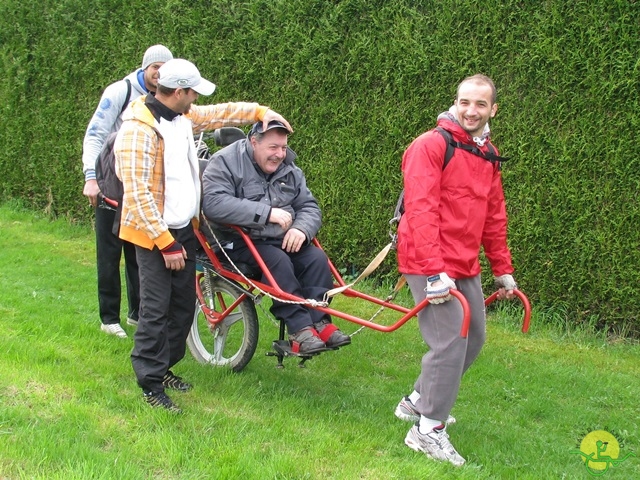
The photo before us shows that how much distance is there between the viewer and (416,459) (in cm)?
419

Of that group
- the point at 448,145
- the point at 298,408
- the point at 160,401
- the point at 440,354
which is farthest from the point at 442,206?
the point at 160,401

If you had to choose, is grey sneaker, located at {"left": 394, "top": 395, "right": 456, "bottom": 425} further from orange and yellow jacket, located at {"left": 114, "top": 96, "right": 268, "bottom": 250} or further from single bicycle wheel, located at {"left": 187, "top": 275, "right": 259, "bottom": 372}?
orange and yellow jacket, located at {"left": 114, "top": 96, "right": 268, "bottom": 250}

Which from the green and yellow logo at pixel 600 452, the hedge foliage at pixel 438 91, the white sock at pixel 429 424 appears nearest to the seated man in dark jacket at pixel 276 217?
the white sock at pixel 429 424

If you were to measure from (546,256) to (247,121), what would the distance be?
118 inches

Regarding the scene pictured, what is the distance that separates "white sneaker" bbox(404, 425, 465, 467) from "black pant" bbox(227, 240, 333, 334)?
1.02 metres

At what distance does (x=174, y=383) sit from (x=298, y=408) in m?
0.80

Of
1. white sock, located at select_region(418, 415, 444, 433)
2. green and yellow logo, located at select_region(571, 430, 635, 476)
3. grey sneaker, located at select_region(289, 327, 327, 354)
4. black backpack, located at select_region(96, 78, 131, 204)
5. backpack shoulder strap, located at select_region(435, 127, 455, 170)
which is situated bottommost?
green and yellow logo, located at select_region(571, 430, 635, 476)

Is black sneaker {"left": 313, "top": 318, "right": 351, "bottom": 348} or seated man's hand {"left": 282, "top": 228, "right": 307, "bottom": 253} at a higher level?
seated man's hand {"left": 282, "top": 228, "right": 307, "bottom": 253}

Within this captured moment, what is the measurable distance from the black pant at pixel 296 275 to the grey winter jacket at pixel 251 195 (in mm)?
113

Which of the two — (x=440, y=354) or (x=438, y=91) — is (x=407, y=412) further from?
(x=438, y=91)

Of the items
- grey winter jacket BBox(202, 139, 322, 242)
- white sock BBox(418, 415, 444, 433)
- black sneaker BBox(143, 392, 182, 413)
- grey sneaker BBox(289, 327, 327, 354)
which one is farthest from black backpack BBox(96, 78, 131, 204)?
white sock BBox(418, 415, 444, 433)

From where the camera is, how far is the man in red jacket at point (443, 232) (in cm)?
407

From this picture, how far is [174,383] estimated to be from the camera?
198 inches

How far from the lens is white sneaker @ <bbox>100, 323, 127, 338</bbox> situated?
6156mm
